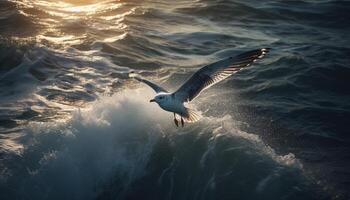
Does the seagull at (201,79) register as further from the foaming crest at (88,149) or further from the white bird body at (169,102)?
the foaming crest at (88,149)

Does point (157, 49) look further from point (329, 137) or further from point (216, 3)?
point (329, 137)

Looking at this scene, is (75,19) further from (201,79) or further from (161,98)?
(161,98)

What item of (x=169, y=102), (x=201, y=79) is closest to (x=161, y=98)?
(x=169, y=102)

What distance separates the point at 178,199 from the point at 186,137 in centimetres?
142

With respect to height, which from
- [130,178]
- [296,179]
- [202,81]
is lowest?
[130,178]

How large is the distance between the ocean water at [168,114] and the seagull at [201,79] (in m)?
1.03

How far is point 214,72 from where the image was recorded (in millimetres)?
9453

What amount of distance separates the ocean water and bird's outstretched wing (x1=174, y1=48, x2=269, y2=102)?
1.10 meters

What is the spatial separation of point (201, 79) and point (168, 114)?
2210 millimetres

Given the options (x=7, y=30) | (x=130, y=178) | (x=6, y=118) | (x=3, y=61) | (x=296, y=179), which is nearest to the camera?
(x=296, y=179)

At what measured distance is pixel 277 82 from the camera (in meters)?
13.4

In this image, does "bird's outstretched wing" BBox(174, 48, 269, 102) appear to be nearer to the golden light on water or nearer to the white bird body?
the white bird body

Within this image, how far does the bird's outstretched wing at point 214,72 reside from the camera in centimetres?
930

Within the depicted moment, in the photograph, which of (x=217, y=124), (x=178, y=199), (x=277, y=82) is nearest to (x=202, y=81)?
(x=217, y=124)
